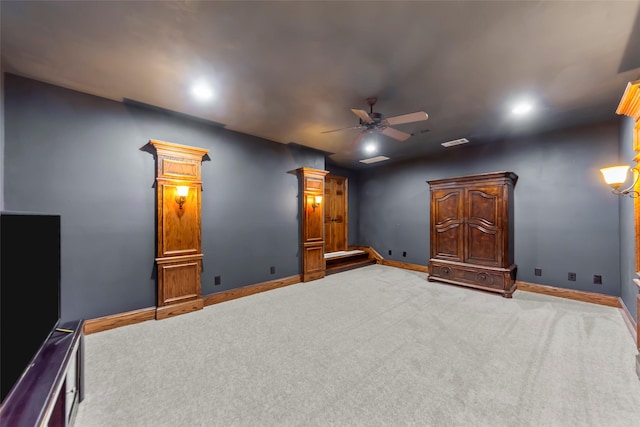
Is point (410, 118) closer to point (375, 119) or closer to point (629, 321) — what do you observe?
point (375, 119)

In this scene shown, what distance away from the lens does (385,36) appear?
198 cm

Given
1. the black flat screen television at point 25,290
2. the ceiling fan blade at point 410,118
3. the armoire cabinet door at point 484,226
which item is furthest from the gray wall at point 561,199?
the black flat screen television at point 25,290

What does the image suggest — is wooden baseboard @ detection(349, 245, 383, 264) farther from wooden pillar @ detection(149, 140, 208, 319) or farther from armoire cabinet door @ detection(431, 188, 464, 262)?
wooden pillar @ detection(149, 140, 208, 319)

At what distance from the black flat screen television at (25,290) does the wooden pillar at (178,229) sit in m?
1.59

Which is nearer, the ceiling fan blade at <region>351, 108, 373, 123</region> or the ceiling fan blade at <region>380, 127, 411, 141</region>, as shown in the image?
the ceiling fan blade at <region>351, 108, 373, 123</region>

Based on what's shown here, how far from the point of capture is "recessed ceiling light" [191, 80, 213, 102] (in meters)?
2.69

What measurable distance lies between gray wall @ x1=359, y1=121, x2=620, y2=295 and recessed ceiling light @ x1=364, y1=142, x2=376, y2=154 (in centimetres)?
156

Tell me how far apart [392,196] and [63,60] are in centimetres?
607

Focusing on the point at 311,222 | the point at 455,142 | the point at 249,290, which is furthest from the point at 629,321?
the point at 249,290

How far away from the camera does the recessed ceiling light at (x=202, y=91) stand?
8.82ft

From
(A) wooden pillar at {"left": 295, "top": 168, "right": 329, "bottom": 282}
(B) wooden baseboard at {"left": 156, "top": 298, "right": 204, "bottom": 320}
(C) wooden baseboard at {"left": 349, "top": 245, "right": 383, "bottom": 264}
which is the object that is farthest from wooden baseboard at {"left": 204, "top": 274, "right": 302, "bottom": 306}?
(C) wooden baseboard at {"left": 349, "top": 245, "right": 383, "bottom": 264}

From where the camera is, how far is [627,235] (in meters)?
3.16

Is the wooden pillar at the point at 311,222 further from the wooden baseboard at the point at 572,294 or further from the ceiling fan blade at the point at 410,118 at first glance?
the wooden baseboard at the point at 572,294

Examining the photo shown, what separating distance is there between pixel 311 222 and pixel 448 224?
266 centimetres
